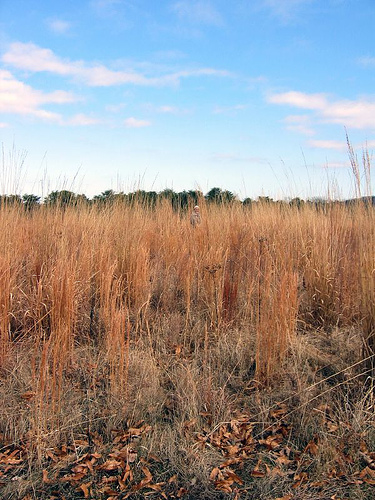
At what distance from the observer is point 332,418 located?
2.87 metres

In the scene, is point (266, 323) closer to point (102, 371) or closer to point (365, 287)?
point (365, 287)

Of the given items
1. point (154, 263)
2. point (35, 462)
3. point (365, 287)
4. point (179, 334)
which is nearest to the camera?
point (35, 462)

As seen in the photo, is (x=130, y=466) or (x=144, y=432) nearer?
(x=130, y=466)

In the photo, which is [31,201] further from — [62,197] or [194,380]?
[194,380]

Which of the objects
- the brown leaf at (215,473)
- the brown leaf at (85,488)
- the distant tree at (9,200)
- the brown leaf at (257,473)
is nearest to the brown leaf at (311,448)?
the brown leaf at (257,473)

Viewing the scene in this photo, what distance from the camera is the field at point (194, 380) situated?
2.48 m

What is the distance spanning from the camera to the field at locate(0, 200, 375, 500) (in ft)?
8.15

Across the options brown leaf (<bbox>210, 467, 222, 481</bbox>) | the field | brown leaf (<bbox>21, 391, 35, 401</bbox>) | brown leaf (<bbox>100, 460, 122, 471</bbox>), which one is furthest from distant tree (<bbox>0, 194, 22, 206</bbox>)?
brown leaf (<bbox>210, 467, 222, 481</bbox>)

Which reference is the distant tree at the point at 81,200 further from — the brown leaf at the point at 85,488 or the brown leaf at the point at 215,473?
the brown leaf at the point at 215,473

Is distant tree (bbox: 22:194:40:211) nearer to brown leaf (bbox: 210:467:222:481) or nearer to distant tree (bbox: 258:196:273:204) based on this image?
distant tree (bbox: 258:196:273:204)

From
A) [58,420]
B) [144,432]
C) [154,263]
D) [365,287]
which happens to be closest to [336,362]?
[365,287]

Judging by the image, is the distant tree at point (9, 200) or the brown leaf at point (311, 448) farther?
the distant tree at point (9, 200)

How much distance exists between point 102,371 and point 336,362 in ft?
5.88

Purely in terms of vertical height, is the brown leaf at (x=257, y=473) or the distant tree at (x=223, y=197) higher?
the distant tree at (x=223, y=197)
